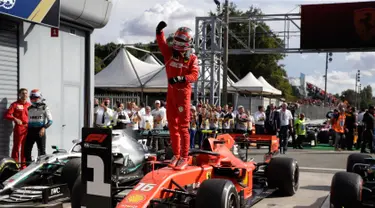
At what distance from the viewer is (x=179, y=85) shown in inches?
246

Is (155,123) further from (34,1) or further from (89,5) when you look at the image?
(34,1)

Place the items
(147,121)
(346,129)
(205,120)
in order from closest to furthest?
(147,121), (205,120), (346,129)

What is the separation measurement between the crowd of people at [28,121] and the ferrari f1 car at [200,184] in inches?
157

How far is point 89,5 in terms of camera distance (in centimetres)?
→ 1216

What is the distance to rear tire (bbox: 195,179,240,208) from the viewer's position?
5.36 metres

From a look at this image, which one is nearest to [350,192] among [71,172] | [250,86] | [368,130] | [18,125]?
[71,172]

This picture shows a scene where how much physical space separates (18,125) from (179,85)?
194 inches

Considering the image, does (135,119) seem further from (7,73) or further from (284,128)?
(284,128)

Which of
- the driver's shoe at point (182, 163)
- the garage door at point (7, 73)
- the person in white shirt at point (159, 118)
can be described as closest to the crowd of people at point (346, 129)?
the person in white shirt at point (159, 118)

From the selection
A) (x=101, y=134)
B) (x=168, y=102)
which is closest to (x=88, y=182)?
(x=101, y=134)

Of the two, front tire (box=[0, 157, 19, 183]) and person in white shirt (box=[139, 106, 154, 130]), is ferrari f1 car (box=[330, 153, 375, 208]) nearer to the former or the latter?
front tire (box=[0, 157, 19, 183])

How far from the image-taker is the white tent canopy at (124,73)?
25500 mm

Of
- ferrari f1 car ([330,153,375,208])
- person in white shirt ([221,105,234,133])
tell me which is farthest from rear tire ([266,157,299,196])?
person in white shirt ([221,105,234,133])

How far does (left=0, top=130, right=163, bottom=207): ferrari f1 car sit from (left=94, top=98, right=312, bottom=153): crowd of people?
10.7 feet
